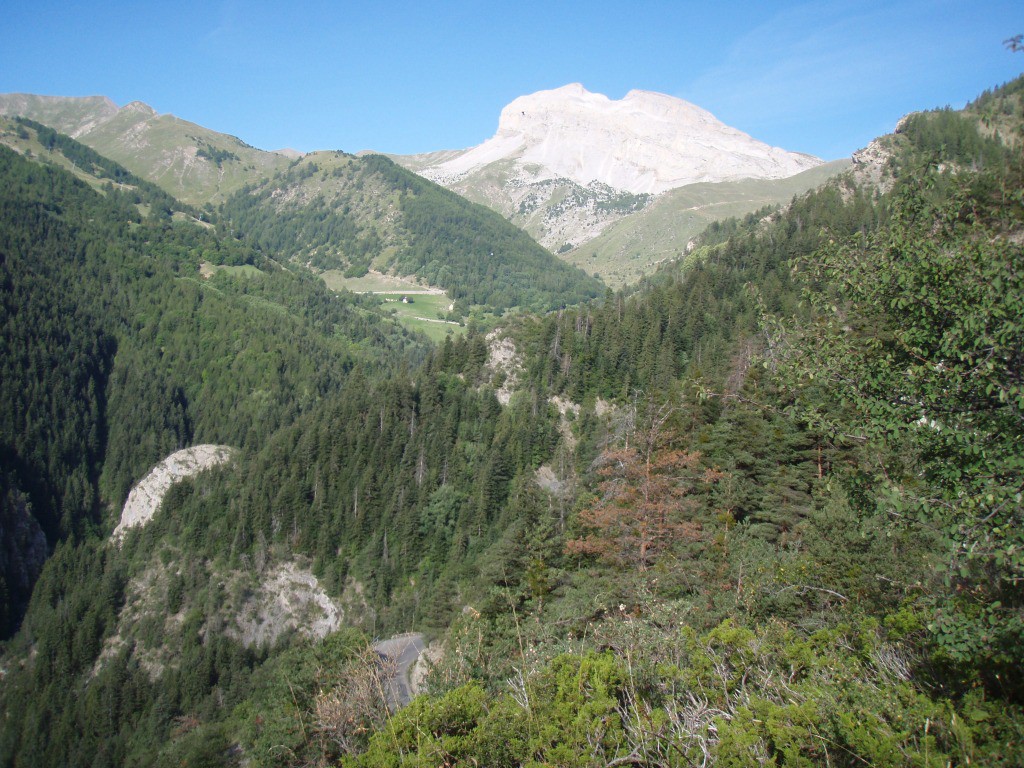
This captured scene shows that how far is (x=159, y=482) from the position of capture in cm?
9750

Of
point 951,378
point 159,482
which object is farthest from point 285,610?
point 951,378

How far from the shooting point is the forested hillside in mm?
8102

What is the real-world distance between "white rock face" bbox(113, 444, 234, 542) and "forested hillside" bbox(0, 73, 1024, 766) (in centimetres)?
696

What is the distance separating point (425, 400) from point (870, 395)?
72400mm

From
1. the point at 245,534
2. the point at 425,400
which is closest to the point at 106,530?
the point at 245,534

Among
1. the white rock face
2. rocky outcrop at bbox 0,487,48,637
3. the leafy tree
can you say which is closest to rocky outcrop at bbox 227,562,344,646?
the white rock face

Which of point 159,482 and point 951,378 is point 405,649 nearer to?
point 951,378

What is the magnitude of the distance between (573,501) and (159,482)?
87525mm

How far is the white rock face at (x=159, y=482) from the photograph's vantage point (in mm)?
95688

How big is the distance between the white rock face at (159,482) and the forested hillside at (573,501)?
274 inches

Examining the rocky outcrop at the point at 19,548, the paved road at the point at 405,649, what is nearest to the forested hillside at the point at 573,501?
the rocky outcrop at the point at 19,548

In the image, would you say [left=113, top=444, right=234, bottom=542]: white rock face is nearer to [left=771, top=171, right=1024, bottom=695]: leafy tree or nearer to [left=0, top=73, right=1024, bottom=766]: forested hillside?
[left=0, top=73, right=1024, bottom=766]: forested hillside

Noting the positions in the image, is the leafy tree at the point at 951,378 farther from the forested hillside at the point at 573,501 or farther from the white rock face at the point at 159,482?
the white rock face at the point at 159,482

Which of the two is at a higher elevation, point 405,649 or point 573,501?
point 573,501
